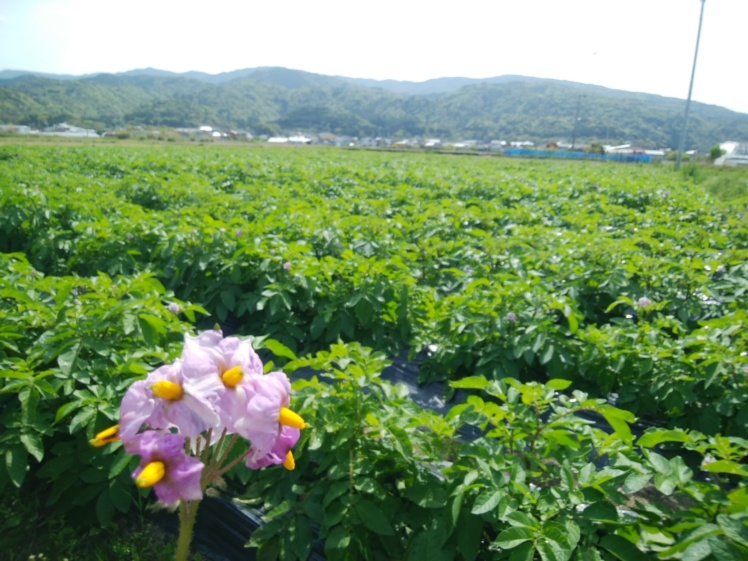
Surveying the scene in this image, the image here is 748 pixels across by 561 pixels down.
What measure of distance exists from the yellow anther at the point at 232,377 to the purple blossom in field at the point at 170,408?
0.05 m

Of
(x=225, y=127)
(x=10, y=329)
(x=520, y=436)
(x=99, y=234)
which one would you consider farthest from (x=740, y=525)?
(x=225, y=127)

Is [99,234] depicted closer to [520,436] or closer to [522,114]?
[520,436]

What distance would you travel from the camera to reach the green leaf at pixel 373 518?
1645 millimetres

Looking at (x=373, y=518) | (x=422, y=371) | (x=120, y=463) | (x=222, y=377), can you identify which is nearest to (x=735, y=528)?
(x=373, y=518)

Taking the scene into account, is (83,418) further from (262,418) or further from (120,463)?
(262,418)

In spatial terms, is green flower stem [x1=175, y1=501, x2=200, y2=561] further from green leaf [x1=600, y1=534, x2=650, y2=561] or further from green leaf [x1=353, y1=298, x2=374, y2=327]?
green leaf [x1=353, y1=298, x2=374, y2=327]

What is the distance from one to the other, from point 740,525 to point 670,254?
13.1 ft

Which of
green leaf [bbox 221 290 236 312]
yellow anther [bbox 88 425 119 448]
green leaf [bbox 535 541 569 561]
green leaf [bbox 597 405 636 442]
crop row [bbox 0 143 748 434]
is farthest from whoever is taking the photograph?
green leaf [bbox 221 290 236 312]

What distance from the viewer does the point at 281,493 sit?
2.00 meters

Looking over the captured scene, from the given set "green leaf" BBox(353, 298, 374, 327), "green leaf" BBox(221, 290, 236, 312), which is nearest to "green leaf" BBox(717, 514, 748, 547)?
"green leaf" BBox(353, 298, 374, 327)

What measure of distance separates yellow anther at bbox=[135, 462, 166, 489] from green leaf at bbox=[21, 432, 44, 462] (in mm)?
1265

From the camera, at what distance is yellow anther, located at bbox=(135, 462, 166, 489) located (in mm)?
918

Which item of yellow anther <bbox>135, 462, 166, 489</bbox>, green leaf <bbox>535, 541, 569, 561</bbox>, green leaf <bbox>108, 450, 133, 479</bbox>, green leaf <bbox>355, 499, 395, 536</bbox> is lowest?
green leaf <bbox>355, 499, 395, 536</bbox>

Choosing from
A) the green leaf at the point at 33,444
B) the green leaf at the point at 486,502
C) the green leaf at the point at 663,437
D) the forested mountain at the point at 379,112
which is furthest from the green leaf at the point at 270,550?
the forested mountain at the point at 379,112
